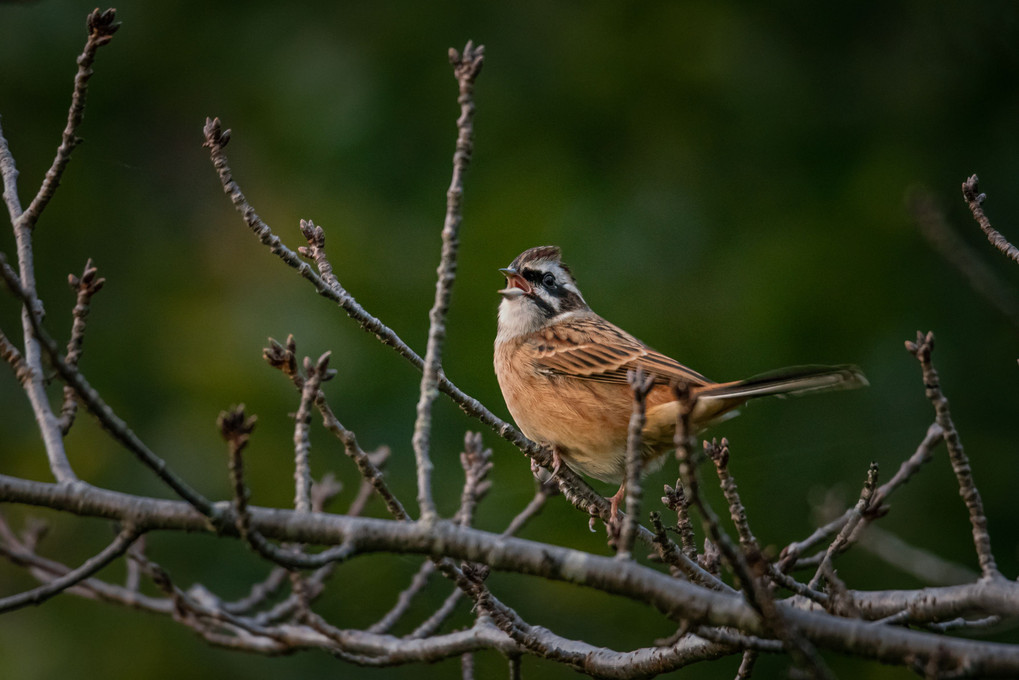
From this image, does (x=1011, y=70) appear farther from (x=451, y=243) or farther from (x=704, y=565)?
(x=451, y=243)

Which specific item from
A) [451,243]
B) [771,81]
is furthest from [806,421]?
[451,243]

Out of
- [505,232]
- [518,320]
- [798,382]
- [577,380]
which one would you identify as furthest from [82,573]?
[505,232]

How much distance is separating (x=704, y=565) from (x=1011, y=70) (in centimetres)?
564

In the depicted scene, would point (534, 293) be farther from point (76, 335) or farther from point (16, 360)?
point (16, 360)

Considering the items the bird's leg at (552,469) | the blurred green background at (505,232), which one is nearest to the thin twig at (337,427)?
the bird's leg at (552,469)

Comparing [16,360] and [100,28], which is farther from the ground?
[100,28]

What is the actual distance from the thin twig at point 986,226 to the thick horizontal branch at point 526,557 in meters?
1.01

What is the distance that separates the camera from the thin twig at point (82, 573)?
2.09 m

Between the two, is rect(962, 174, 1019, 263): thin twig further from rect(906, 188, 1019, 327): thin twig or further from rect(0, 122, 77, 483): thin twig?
rect(0, 122, 77, 483): thin twig

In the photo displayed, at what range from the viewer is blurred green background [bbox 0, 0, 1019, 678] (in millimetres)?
5801

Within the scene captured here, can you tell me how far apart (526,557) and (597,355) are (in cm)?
269

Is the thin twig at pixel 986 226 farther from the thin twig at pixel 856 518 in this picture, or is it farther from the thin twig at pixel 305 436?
the thin twig at pixel 305 436

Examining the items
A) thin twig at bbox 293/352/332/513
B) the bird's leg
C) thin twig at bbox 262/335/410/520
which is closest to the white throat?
the bird's leg

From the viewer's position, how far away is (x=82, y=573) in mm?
2156
